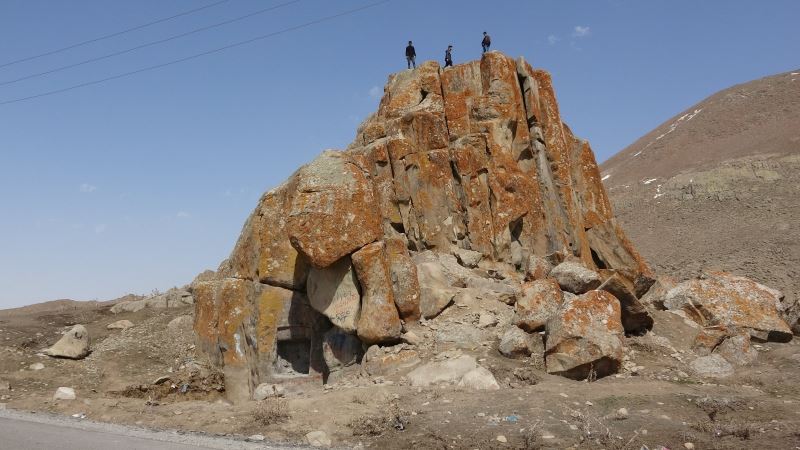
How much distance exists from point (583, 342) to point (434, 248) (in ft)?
24.8

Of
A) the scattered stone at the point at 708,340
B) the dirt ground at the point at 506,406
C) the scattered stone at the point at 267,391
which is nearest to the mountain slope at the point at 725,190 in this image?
the scattered stone at the point at 708,340

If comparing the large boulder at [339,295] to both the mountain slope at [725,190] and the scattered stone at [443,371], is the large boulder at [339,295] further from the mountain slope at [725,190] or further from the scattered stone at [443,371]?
the mountain slope at [725,190]

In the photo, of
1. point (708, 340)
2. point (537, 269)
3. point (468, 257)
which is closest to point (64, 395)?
point (468, 257)

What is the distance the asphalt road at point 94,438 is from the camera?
8195mm

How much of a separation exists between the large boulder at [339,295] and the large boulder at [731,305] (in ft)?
33.7

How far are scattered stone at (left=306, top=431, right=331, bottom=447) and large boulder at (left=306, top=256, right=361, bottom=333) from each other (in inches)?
195

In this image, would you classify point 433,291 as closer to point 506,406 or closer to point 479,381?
point 479,381

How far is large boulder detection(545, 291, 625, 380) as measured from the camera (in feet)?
39.5

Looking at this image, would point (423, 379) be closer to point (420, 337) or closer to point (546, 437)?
point (420, 337)

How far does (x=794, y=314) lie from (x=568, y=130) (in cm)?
1008

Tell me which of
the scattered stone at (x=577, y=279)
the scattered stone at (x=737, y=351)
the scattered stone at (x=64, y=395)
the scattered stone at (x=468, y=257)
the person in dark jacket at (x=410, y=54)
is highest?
the person in dark jacket at (x=410, y=54)

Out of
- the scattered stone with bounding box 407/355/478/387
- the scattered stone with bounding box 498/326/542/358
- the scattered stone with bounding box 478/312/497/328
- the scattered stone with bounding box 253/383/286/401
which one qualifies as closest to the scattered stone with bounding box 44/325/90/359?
the scattered stone with bounding box 253/383/286/401

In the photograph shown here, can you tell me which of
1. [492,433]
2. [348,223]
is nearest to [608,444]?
[492,433]

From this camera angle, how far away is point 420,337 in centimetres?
1384
